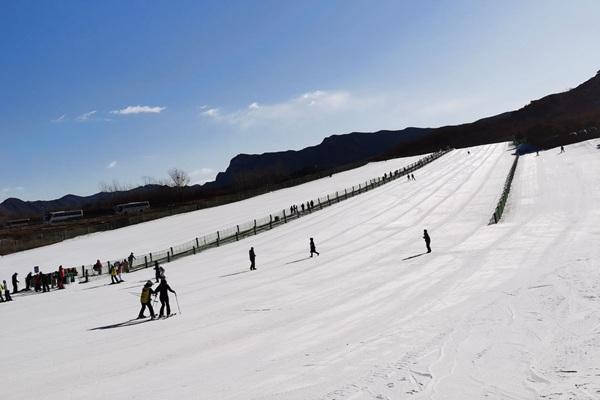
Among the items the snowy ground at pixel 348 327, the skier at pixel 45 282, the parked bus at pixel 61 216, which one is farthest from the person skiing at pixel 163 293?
the parked bus at pixel 61 216

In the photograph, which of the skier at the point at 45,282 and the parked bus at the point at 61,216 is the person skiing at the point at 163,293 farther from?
the parked bus at the point at 61,216

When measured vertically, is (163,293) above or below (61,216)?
below

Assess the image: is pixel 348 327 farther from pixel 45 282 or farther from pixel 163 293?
pixel 45 282

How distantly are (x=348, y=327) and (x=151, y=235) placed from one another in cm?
3935

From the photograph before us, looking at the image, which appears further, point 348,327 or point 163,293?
point 163,293

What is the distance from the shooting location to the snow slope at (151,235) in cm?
3990

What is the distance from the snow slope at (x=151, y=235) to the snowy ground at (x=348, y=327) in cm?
1310

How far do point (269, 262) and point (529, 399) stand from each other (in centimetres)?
2180

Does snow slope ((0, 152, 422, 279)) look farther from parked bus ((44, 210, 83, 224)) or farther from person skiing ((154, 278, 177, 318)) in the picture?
parked bus ((44, 210, 83, 224))

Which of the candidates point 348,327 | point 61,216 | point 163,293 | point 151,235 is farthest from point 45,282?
point 61,216

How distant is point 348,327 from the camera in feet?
41.1

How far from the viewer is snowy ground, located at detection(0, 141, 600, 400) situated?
8430 mm

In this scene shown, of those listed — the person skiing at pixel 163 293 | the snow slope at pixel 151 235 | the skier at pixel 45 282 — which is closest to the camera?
the person skiing at pixel 163 293

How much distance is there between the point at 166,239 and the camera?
4488 cm
